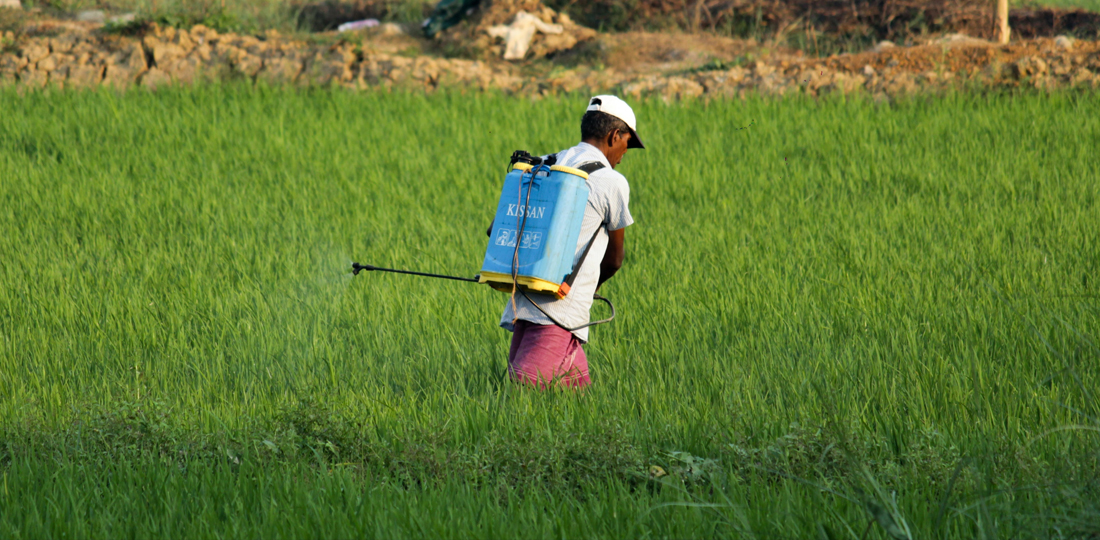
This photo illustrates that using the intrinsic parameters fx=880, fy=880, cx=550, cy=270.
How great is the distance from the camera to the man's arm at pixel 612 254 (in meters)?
3.36

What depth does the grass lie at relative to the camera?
269 cm

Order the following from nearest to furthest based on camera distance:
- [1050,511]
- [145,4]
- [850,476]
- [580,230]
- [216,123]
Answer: [1050,511] < [850,476] < [580,230] < [216,123] < [145,4]

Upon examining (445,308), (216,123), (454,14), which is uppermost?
(454,14)

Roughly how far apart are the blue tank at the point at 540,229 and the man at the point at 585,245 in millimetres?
138

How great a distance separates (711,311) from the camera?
473 centimetres

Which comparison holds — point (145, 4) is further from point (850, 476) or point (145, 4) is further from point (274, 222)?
point (850, 476)

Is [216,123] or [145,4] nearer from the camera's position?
[216,123]

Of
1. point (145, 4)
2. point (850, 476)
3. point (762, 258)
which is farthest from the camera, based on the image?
point (145, 4)

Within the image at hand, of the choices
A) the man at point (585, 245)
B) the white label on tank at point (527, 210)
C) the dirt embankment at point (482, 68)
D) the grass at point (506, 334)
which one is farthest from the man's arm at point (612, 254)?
the dirt embankment at point (482, 68)

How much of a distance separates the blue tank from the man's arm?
0.28 metres

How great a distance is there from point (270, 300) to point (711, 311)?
2.51 meters

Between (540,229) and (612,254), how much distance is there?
467mm

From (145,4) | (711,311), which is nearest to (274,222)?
(711,311)

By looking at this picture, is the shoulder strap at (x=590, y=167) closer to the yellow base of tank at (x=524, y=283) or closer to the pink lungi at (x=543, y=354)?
the yellow base of tank at (x=524, y=283)
